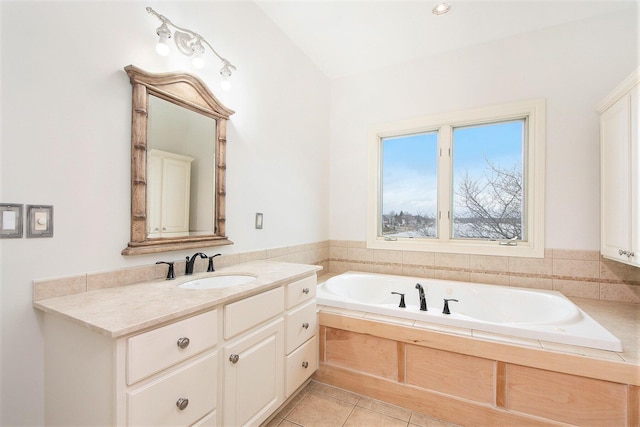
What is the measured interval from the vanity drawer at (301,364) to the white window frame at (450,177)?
1428 mm

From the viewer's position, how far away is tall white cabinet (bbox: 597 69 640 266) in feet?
5.65

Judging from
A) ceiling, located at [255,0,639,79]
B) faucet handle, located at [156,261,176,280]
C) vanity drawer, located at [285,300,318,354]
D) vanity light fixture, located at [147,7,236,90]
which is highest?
ceiling, located at [255,0,639,79]

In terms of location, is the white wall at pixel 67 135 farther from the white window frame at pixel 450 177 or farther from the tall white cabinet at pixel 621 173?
the tall white cabinet at pixel 621 173

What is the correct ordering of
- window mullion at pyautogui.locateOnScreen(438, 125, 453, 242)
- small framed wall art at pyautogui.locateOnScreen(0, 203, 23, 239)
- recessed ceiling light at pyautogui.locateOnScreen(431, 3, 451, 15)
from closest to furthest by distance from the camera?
small framed wall art at pyautogui.locateOnScreen(0, 203, 23, 239) < recessed ceiling light at pyautogui.locateOnScreen(431, 3, 451, 15) < window mullion at pyautogui.locateOnScreen(438, 125, 453, 242)

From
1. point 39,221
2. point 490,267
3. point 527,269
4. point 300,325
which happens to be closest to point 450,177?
point 490,267

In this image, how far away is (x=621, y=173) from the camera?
6.15ft

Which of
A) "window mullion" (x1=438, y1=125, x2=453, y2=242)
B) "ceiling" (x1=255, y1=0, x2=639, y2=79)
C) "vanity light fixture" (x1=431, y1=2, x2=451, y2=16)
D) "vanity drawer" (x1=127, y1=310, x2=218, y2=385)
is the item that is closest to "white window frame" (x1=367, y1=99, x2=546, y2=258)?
"window mullion" (x1=438, y1=125, x2=453, y2=242)

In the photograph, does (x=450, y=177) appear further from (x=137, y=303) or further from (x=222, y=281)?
(x=137, y=303)

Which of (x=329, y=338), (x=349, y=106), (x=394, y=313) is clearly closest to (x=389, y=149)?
(x=349, y=106)

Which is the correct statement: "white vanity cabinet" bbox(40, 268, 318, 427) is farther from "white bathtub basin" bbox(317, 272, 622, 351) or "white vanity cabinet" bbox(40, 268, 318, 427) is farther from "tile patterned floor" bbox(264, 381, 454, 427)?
"white bathtub basin" bbox(317, 272, 622, 351)

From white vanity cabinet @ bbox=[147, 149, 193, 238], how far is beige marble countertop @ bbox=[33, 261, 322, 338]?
294mm

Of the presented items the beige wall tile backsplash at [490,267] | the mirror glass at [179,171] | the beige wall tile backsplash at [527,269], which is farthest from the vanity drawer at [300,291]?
the beige wall tile backsplash at [527,269]

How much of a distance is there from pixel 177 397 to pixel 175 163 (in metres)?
1.18

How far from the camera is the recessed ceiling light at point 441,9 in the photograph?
6.94 feet
